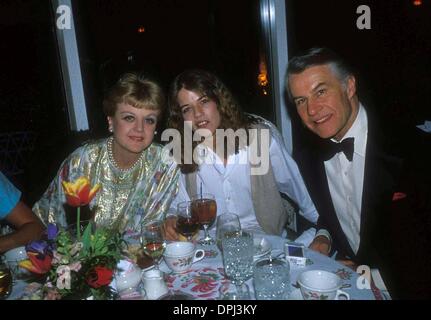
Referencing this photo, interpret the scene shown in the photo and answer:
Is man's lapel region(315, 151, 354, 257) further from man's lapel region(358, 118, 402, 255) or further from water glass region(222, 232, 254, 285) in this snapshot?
water glass region(222, 232, 254, 285)

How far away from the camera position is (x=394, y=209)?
1.79 metres

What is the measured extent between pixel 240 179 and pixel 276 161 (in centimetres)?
26

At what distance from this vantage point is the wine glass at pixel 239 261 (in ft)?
4.40

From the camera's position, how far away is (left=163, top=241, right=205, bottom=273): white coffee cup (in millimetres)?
1439

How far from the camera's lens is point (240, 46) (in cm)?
456

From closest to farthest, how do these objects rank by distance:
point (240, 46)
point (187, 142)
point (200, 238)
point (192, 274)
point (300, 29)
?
point (192, 274), point (200, 238), point (187, 142), point (300, 29), point (240, 46)

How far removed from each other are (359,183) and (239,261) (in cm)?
95

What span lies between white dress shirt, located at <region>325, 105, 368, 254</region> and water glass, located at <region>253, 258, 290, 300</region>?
2.92 ft

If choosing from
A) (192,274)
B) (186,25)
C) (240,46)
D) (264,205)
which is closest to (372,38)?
(240,46)

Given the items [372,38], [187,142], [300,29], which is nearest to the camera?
[187,142]

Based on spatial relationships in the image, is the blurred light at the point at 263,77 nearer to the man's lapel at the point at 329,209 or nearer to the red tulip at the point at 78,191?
the man's lapel at the point at 329,209

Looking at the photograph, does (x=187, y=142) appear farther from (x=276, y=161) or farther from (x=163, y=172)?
(x=276, y=161)

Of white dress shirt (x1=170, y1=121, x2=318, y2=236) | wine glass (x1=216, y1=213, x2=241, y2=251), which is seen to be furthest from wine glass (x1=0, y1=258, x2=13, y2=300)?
white dress shirt (x1=170, y1=121, x2=318, y2=236)

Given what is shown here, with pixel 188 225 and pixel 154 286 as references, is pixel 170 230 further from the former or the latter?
pixel 154 286
